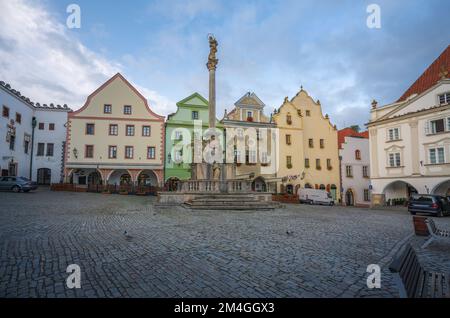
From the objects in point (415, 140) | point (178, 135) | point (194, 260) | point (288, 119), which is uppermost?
point (288, 119)

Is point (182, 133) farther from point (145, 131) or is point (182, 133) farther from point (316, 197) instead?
point (316, 197)

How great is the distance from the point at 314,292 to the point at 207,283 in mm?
1610

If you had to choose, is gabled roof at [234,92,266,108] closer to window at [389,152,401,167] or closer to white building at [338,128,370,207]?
white building at [338,128,370,207]

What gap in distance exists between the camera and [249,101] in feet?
116

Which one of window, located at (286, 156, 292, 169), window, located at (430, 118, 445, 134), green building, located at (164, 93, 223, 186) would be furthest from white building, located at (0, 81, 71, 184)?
window, located at (430, 118, 445, 134)

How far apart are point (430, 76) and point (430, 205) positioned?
1933 centimetres

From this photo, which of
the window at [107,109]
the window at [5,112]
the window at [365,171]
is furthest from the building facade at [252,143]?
the window at [5,112]

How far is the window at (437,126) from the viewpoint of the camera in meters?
24.9

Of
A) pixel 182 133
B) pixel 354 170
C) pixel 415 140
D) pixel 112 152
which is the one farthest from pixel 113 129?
pixel 415 140

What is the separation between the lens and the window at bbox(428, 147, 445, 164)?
→ 81.5ft

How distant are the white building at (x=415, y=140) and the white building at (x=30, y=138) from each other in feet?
130

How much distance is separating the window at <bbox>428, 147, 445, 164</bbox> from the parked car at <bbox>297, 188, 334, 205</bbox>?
10.2 meters

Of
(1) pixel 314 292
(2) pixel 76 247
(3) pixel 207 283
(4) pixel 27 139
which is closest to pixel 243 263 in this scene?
(3) pixel 207 283
